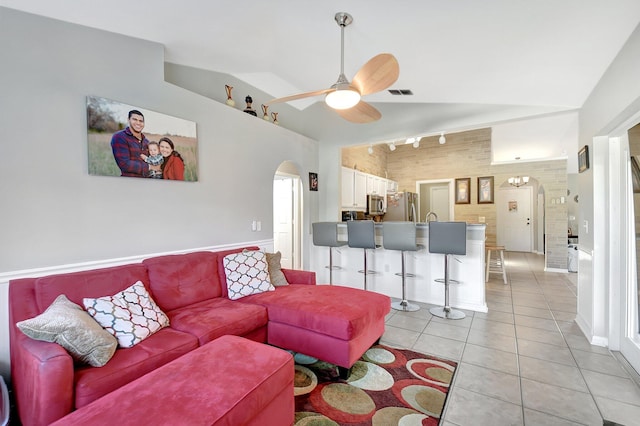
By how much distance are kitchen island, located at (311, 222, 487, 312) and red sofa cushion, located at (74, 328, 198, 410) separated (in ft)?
9.88

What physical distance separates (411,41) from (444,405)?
9.22 feet

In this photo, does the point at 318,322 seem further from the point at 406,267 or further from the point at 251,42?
the point at 251,42

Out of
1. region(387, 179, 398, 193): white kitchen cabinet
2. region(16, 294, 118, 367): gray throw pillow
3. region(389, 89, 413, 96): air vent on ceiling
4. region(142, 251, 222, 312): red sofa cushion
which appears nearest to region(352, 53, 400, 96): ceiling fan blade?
region(389, 89, 413, 96): air vent on ceiling

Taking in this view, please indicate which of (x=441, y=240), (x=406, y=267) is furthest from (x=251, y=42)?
(x=406, y=267)

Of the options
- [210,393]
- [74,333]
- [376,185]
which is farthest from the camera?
[376,185]

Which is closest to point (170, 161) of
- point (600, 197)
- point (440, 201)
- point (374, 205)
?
point (600, 197)

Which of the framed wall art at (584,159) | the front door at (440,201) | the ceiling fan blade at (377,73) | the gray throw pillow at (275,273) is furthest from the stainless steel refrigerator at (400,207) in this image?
the ceiling fan blade at (377,73)

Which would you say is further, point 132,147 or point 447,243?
point 447,243

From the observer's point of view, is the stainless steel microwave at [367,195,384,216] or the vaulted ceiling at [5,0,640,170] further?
the stainless steel microwave at [367,195,384,216]

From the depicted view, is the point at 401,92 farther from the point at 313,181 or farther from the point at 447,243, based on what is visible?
the point at 313,181

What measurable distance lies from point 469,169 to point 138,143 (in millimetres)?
7516

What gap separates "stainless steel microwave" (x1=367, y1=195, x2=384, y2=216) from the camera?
6602 mm

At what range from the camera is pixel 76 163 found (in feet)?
7.61

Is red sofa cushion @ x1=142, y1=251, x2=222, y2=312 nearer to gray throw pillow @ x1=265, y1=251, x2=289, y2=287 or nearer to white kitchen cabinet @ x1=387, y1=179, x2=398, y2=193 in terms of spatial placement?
gray throw pillow @ x1=265, y1=251, x2=289, y2=287
